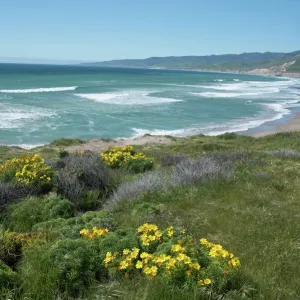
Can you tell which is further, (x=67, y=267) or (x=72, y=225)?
(x=72, y=225)

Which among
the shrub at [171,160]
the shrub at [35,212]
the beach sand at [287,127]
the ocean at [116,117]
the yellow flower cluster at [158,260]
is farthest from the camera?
the beach sand at [287,127]

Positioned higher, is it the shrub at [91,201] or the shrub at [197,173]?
the shrub at [197,173]

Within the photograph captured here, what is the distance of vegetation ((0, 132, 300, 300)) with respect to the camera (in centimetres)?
328

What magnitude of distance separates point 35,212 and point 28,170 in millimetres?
1914

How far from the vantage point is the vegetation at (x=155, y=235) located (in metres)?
3.28

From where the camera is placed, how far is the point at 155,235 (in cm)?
393

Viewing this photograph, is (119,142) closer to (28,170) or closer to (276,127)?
(276,127)

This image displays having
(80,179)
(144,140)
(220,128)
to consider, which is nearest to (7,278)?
(80,179)

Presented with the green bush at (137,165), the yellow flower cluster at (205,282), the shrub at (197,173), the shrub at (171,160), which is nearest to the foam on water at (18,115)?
the shrub at (171,160)

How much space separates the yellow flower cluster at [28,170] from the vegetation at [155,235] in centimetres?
8

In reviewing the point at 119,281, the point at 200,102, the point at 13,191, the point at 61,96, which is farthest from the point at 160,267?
the point at 61,96

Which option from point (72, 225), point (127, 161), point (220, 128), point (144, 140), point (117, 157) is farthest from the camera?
point (220, 128)

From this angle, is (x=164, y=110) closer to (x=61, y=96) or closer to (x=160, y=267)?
(x=61, y=96)

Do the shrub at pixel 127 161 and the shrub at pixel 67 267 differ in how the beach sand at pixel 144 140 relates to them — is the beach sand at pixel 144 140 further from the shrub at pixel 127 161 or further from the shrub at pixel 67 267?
the shrub at pixel 67 267
